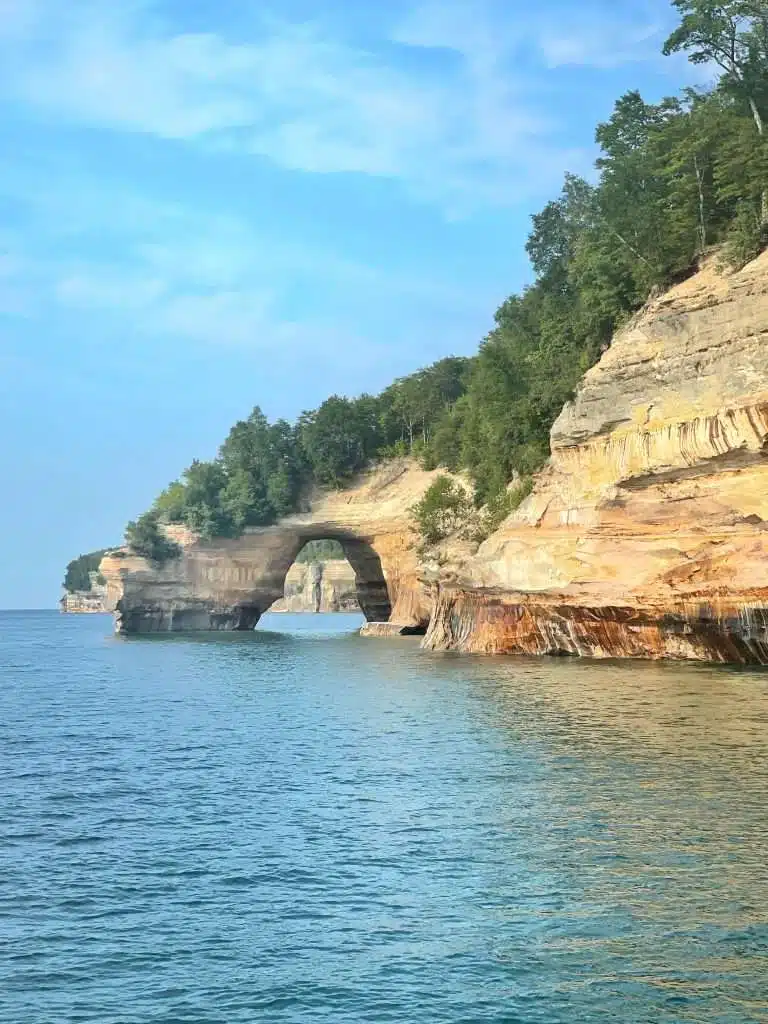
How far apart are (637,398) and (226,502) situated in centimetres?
5184

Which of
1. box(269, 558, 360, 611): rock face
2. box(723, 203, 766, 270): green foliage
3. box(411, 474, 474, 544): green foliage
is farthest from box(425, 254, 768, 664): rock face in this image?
box(269, 558, 360, 611): rock face

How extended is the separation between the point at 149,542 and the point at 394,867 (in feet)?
253

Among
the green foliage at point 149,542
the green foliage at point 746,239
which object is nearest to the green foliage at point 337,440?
the green foliage at point 149,542

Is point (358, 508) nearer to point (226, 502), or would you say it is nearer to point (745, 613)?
point (226, 502)

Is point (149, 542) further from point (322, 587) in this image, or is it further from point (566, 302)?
point (322, 587)

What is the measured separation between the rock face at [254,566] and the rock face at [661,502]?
3372cm

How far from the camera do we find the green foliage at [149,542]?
8925cm

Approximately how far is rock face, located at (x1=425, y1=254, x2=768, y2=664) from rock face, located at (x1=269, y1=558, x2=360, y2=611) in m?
120

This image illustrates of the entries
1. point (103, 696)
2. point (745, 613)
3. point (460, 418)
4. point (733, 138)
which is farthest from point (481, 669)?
point (460, 418)

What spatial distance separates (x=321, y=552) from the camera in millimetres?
191125

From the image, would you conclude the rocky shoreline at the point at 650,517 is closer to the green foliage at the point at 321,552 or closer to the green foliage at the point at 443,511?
the green foliage at the point at 443,511

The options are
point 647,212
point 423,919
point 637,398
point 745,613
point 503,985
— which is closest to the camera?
point 503,985

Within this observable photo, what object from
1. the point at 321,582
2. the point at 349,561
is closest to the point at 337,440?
the point at 349,561

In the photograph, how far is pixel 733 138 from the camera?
145 feet
